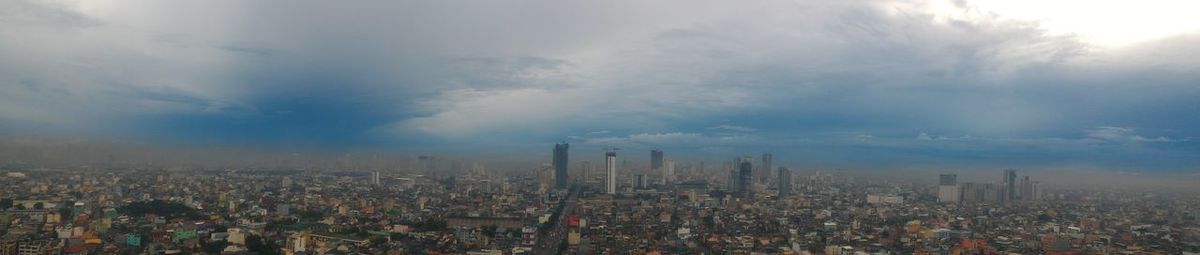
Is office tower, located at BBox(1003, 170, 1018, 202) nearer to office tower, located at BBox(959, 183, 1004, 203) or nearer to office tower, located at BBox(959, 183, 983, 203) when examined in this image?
office tower, located at BBox(959, 183, 1004, 203)

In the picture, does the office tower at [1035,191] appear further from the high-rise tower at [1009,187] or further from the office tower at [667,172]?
the office tower at [667,172]

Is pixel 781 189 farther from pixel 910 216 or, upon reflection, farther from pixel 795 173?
pixel 910 216

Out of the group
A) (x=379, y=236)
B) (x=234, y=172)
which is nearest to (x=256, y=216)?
(x=379, y=236)

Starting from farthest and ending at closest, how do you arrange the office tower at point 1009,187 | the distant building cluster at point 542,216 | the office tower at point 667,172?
the office tower at point 667,172
the office tower at point 1009,187
the distant building cluster at point 542,216

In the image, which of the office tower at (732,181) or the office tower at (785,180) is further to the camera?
the office tower at (732,181)

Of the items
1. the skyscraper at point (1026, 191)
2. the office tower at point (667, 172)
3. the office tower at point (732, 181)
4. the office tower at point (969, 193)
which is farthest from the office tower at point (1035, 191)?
the office tower at point (667, 172)

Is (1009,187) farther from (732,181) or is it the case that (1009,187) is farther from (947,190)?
(732,181)
